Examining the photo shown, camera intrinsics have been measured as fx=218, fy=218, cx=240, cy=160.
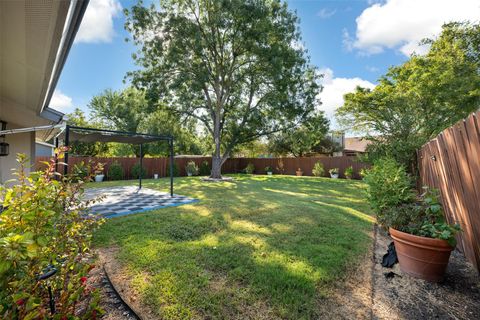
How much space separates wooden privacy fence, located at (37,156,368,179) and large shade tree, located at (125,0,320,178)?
11.5ft

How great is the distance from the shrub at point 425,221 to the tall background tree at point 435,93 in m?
4.34

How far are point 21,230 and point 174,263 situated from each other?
1800 mm

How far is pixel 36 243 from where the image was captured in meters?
0.95

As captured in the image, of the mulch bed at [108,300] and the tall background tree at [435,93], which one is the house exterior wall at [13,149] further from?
the tall background tree at [435,93]

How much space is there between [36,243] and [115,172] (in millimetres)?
12470

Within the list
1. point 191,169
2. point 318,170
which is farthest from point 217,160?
point 318,170

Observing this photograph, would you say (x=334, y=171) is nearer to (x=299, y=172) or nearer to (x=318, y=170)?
(x=318, y=170)

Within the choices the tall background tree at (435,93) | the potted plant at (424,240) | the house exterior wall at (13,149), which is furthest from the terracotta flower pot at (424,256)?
the house exterior wall at (13,149)

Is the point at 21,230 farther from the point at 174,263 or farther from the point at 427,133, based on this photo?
the point at 427,133

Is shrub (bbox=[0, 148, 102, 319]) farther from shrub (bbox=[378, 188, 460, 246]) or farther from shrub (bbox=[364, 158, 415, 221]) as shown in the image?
shrub (bbox=[364, 158, 415, 221])

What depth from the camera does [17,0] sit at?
5.37 ft

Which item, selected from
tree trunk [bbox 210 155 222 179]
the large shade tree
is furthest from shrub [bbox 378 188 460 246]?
tree trunk [bbox 210 155 222 179]

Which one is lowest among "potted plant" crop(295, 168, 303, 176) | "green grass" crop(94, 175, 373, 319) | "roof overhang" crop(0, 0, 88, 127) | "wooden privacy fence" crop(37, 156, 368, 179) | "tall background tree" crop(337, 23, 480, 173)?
"green grass" crop(94, 175, 373, 319)

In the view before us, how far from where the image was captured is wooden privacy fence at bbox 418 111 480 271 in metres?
2.30
